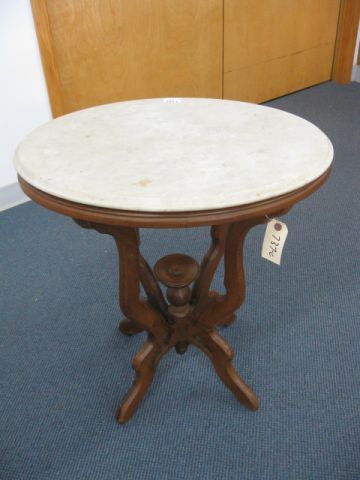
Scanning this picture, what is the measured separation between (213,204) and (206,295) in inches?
21.4

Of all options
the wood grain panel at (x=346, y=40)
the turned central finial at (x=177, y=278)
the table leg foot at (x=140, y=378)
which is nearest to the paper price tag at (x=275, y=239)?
the turned central finial at (x=177, y=278)

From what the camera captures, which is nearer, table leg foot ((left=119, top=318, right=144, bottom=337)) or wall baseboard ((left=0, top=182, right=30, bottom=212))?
table leg foot ((left=119, top=318, right=144, bottom=337))

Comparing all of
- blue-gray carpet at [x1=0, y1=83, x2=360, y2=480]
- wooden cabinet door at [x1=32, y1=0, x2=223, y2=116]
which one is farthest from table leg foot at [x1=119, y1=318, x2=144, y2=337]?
wooden cabinet door at [x1=32, y1=0, x2=223, y2=116]

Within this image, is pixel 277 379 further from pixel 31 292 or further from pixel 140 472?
pixel 31 292

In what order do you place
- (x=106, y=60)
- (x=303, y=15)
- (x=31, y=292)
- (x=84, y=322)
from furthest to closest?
(x=303, y=15) < (x=106, y=60) < (x=31, y=292) < (x=84, y=322)

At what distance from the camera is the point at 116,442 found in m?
1.21

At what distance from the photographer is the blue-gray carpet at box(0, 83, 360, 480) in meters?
1.17

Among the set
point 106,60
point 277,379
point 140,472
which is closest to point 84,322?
point 140,472

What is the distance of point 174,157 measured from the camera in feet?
3.17

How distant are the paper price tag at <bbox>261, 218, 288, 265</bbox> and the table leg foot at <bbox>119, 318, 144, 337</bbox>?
25.4 inches

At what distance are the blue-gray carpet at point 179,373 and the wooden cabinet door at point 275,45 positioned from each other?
5.29 ft

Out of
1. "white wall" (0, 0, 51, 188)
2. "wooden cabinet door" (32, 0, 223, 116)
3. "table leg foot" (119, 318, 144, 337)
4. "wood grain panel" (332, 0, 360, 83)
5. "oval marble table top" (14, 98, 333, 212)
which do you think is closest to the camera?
"oval marble table top" (14, 98, 333, 212)

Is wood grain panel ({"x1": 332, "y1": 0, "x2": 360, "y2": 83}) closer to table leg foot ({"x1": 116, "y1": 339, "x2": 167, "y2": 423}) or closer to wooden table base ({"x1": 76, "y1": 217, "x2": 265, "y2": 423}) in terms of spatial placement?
wooden table base ({"x1": 76, "y1": 217, "x2": 265, "y2": 423})

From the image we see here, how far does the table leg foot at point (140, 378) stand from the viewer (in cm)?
124
